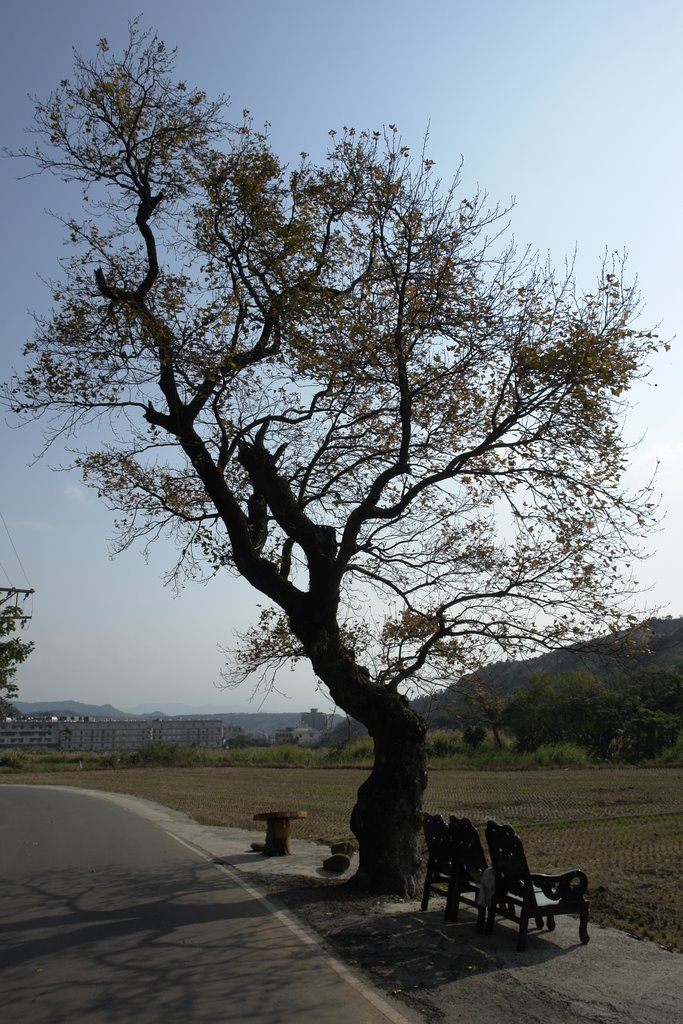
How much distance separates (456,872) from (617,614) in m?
4.46

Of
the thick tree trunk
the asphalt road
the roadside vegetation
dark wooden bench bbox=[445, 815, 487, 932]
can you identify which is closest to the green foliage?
the roadside vegetation

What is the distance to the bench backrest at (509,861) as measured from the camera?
780 centimetres

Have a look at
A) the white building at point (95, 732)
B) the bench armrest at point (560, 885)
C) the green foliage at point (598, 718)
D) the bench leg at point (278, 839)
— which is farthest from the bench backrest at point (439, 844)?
the white building at point (95, 732)

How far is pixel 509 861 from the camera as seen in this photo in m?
Answer: 8.02

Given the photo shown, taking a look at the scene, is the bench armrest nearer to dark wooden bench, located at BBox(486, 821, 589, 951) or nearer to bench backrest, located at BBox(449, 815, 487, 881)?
dark wooden bench, located at BBox(486, 821, 589, 951)

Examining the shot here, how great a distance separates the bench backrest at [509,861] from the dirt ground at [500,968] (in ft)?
1.77

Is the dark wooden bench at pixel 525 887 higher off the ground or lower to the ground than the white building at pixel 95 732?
lower

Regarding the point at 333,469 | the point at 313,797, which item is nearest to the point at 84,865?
the point at 333,469

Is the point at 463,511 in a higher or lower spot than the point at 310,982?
higher

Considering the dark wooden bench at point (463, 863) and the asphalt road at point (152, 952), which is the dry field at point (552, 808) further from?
the asphalt road at point (152, 952)

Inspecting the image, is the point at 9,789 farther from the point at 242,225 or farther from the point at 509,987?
the point at 509,987

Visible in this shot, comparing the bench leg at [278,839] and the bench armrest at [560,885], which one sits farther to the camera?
the bench leg at [278,839]

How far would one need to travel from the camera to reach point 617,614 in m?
11.9

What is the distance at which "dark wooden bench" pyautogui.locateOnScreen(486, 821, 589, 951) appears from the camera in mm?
7781
